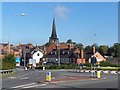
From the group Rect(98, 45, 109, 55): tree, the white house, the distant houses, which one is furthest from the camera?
Rect(98, 45, 109, 55): tree

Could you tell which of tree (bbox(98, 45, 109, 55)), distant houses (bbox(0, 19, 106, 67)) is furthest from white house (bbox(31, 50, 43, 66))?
tree (bbox(98, 45, 109, 55))

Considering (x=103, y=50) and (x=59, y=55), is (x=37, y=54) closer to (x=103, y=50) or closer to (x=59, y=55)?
(x=59, y=55)

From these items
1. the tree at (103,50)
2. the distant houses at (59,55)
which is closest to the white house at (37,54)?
the distant houses at (59,55)

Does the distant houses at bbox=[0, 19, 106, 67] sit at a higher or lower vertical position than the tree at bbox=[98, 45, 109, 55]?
lower

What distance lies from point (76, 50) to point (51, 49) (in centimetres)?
3275

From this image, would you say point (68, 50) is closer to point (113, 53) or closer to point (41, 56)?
point (41, 56)

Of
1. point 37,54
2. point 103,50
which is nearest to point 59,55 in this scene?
point 37,54

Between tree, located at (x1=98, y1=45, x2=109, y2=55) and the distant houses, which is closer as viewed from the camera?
the distant houses

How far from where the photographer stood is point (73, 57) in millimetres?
131875

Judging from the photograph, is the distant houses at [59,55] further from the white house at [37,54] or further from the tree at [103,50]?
the tree at [103,50]

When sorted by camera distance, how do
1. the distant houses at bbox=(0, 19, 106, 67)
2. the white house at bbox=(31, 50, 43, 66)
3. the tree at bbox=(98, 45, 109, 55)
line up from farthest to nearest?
the tree at bbox=(98, 45, 109, 55)
the white house at bbox=(31, 50, 43, 66)
the distant houses at bbox=(0, 19, 106, 67)

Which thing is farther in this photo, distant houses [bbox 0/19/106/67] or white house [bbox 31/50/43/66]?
white house [bbox 31/50/43/66]

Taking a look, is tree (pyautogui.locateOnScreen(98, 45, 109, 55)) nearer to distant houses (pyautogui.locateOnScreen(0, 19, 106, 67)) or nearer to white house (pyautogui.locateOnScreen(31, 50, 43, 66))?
distant houses (pyautogui.locateOnScreen(0, 19, 106, 67))

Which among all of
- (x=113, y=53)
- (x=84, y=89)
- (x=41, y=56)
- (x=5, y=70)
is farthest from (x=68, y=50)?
(x=84, y=89)
